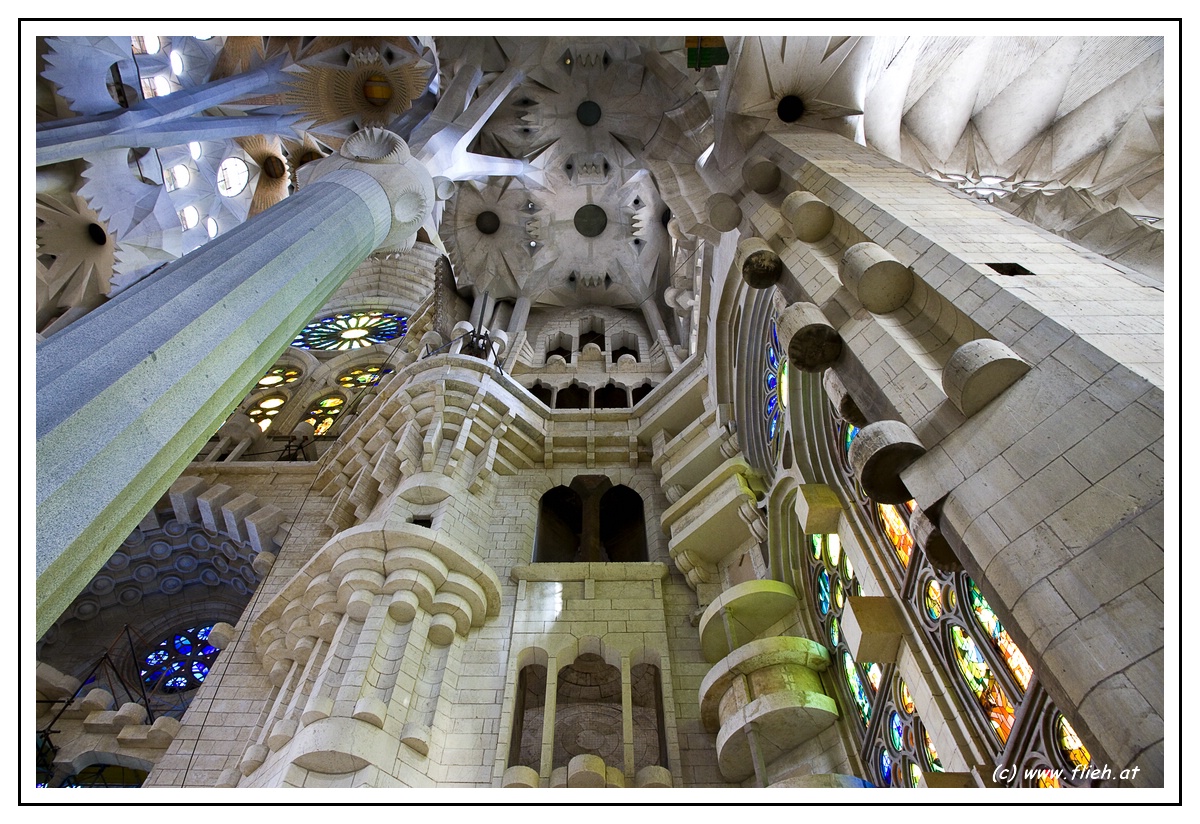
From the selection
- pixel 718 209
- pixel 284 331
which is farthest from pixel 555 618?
pixel 718 209

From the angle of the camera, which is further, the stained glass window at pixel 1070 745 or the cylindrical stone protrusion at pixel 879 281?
the cylindrical stone protrusion at pixel 879 281

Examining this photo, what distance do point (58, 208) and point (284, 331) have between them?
7330mm

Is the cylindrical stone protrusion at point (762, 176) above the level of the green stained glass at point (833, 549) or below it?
above

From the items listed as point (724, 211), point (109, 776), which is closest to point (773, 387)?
point (724, 211)

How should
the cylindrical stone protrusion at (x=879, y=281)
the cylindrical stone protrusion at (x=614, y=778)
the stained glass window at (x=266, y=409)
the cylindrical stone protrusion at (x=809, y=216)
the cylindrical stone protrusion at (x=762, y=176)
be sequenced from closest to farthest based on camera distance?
the cylindrical stone protrusion at (x=879, y=281) → the cylindrical stone protrusion at (x=809, y=216) → the cylindrical stone protrusion at (x=614, y=778) → the cylindrical stone protrusion at (x=762, y=176) → the stained glass window at (x=266, y=409)

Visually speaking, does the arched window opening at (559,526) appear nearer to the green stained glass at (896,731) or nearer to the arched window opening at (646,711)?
the arched window opening at (646,711)

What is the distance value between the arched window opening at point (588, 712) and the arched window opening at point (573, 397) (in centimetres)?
613

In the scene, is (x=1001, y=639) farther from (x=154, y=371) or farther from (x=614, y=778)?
(x=154, y=371)

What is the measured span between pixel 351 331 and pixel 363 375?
13.9 ft

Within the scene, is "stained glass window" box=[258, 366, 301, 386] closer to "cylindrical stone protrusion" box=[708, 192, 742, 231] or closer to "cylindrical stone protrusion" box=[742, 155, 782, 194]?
"cylindrical stone protrusion" box=[708, 192, 742, 231]

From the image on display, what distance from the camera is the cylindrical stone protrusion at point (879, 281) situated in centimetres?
449

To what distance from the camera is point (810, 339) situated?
4.89 m

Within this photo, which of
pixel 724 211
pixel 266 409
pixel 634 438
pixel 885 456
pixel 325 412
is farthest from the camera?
pixel 325 412

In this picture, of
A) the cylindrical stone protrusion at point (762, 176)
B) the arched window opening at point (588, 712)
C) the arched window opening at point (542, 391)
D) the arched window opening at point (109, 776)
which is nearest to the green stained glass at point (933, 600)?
the arched window opening at point (588, 712)
